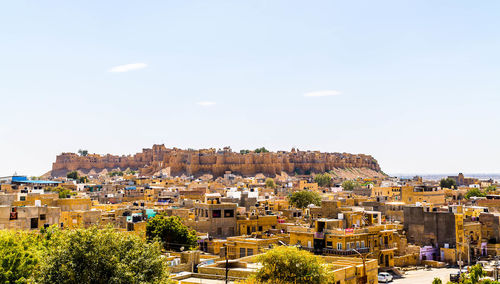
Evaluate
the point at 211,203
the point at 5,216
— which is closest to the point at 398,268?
the point at 211,203

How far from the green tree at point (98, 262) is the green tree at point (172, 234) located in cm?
2176

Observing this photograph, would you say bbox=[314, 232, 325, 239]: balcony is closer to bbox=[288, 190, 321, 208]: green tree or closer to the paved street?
the paved street

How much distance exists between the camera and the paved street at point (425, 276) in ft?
135

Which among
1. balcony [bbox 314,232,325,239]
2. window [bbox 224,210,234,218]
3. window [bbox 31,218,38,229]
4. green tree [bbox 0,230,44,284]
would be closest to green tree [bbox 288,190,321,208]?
window [bbox 224,210,234,218]

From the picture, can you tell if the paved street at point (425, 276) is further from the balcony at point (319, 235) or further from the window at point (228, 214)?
the window at point (228, 214)

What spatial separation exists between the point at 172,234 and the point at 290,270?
23285 mm

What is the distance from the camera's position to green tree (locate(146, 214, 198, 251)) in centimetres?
4431

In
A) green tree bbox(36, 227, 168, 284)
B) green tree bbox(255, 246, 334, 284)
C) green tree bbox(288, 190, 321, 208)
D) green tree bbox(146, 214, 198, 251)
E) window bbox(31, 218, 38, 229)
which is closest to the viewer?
green tree bbox(36, 227, 168, 284)

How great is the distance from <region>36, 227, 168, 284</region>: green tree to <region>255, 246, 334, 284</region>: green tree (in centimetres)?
403

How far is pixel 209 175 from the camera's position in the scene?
187m

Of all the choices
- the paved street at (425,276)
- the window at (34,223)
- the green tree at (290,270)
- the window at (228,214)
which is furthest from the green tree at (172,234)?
the green tree at (290,270)

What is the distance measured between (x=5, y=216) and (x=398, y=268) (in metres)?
29.1

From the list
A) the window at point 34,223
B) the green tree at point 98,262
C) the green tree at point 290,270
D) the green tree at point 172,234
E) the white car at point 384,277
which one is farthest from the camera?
the green tree at point 172,234

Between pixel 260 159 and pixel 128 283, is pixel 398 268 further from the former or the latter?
pixel 260 159
